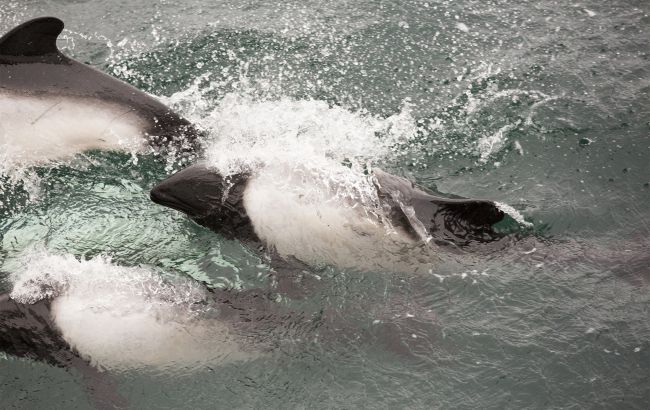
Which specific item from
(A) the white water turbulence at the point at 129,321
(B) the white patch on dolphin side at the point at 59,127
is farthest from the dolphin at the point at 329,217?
(B) the white patch on dolphin side at the point at 59,127

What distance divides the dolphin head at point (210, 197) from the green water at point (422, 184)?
0.83 feet

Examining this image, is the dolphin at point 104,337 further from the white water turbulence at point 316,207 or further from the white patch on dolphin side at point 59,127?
the white patch on dolphin side at point 59,127

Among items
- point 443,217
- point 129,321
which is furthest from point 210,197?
point 443,217

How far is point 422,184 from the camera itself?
768 cm

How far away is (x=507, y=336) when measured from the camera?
5.82 metres

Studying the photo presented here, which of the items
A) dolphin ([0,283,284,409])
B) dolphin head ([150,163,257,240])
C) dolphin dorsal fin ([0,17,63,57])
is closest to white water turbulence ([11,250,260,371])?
dolphin ([0,283,284,409])

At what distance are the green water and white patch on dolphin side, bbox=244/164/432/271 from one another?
0.66 ft

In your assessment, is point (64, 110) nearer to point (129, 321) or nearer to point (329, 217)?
point (129, 321)

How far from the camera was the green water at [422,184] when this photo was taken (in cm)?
562

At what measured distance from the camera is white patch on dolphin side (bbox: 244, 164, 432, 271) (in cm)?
648

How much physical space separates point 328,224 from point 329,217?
7cm

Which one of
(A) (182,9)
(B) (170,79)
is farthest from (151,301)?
(A) (182,9)

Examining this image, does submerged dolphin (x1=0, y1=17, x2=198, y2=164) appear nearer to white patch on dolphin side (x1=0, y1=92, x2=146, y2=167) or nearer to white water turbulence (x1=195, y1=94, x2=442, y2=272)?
white patch on dolphin side (x1=0, y1=92, x2=146, y2=167)

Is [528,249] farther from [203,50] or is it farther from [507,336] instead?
[203,50]
